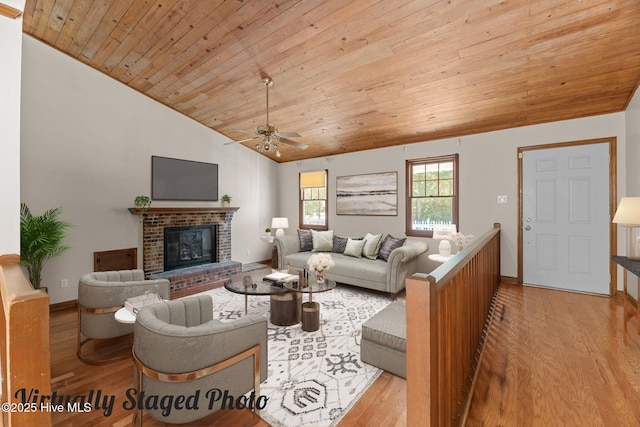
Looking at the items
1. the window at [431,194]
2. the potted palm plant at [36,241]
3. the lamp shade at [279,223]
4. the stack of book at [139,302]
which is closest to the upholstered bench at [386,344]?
the stack of book at [139,302]

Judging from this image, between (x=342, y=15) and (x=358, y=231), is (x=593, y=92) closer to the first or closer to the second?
(x=342, y=15)

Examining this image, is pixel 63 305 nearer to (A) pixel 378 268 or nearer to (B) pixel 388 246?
(A) pixel 378 268

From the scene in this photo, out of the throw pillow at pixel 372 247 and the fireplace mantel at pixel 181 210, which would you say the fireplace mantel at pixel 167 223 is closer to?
the fireplace mantel at pixel 181 210

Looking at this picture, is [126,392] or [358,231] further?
[358,231]

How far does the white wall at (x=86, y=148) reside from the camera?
3.67m

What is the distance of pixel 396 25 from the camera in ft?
8.53

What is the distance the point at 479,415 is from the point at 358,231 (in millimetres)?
4154

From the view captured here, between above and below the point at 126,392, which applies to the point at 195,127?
above

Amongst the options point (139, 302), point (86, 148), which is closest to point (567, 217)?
point (139, 302)

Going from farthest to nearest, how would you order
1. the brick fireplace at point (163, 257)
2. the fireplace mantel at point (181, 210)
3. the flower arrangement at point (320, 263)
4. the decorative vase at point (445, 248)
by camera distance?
the brick fireplace at point (163, 257) → the fireplace mantel at point (181, 210) → the decorative vase at point (445, 248) → the flower arrangement at point (320, 263)

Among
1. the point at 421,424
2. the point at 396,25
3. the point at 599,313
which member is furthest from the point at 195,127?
the point at 599,313

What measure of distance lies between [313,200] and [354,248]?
6.75ft

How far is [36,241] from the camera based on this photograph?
3.18m

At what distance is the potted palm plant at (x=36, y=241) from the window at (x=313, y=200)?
429 centimetres
